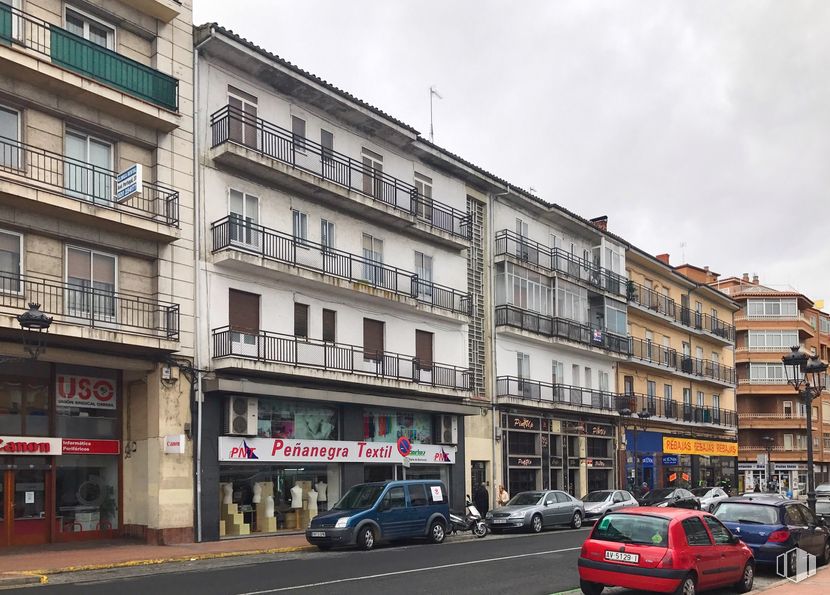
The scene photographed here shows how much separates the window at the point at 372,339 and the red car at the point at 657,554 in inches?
628

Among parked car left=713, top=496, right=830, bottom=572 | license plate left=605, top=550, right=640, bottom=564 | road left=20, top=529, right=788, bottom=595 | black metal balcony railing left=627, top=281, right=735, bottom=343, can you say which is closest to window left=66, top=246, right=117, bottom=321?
road left=20, top=529, right=788, bottom=595

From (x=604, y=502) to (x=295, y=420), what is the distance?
12.3 meters

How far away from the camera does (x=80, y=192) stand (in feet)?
68.3

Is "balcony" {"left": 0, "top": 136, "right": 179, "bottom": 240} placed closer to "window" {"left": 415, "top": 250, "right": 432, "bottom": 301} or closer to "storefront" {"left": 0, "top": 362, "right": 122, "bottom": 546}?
"storefront" {"left": 0, "top": 362, "right": 122, "bottom": 546}

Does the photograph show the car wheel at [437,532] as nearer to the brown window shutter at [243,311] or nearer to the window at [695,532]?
the brown window shutter at [243,311]

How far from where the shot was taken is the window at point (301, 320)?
88.5 ft

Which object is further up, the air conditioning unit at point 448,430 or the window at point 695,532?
the air conditioning unit at point 448,430

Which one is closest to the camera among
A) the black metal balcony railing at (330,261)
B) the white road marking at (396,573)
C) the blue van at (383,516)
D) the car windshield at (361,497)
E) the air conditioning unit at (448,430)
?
the white road marking at (396,573)

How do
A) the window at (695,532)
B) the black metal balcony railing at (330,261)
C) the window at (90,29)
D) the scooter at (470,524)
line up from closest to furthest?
the window at (695,532), the window at (90,29), the black metal balcony railing at (330,261), the scooter at (470,524)

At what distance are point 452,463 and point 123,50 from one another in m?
17.8

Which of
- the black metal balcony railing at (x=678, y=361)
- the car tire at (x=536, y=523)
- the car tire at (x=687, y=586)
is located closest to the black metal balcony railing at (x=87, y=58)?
the car tire at (x=536, y=523)

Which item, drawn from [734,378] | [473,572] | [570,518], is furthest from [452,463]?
[734,378]

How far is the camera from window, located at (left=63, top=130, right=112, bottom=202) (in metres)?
21.2

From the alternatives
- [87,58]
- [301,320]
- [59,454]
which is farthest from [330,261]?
[59,454]
